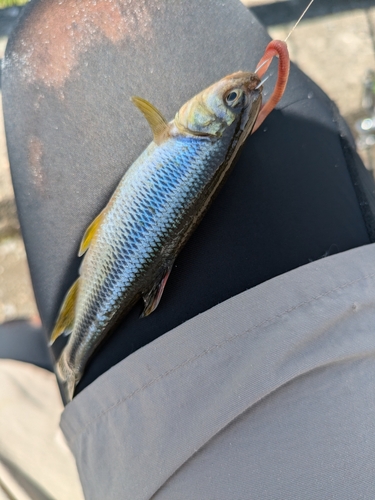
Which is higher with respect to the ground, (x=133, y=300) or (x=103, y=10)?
(x=103, y=10)

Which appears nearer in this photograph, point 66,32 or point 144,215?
point 144,215

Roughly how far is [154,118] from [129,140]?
0.26 meters

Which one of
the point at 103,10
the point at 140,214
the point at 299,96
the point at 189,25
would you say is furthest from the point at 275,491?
the point at 103,10

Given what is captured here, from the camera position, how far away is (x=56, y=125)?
144 centimetres

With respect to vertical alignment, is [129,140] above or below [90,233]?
above

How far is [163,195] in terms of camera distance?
120 centimetres

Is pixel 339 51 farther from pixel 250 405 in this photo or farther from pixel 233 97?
pixel 250 405

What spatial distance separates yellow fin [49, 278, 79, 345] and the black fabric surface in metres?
0.10

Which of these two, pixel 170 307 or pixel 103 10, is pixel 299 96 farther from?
pixel 170 307

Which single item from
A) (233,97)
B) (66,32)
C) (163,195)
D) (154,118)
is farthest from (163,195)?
(66,32)

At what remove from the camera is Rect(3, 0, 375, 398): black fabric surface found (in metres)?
1.41

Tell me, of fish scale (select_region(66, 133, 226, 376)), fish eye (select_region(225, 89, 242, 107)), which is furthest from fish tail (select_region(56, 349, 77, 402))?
fish eye (select_region(225, 89, 242, 107))

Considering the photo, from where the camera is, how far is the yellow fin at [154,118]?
1184 mm

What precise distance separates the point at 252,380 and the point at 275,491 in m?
0.26
